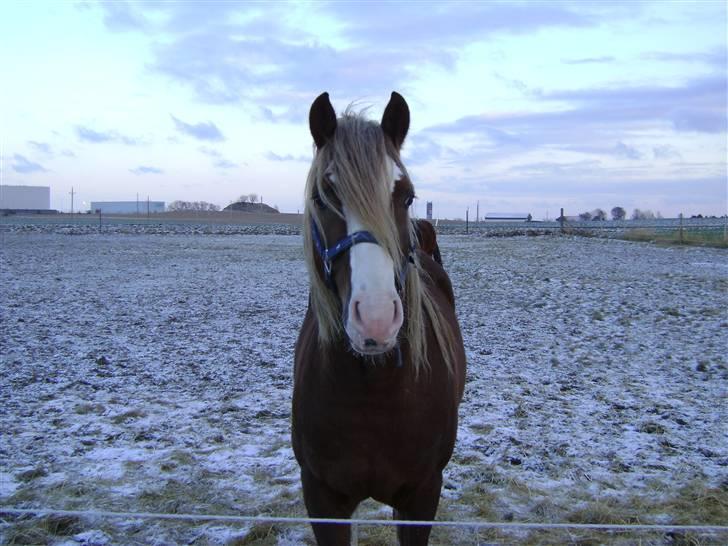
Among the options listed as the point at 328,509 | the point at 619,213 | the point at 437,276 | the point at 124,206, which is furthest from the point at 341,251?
the point at 124,206

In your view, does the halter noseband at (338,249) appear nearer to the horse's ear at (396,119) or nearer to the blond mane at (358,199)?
the blond mane at (358,199)

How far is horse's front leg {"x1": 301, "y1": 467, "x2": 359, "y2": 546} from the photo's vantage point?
2.42 meters

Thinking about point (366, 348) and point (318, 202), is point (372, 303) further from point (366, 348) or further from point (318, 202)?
point (318, 202)

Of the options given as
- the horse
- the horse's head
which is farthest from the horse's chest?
the horse's head

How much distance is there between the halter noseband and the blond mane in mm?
32

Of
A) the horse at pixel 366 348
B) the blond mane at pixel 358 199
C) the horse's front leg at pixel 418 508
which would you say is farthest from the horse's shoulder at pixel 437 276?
the horse's front leg at pixel 418 508

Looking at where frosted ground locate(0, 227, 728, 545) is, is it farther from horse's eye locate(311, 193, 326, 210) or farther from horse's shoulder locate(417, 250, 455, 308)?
horse's eye locate(311, 193, 326, 210)

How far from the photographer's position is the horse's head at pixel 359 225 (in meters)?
1.75

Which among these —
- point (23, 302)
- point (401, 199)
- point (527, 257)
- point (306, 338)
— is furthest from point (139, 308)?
point (527, 257)

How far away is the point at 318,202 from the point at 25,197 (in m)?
99.8

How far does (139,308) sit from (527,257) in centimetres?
1308

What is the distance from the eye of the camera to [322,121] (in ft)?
7.23

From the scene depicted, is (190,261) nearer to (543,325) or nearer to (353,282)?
(543,325)

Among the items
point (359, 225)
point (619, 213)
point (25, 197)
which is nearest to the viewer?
point (359, 225)
